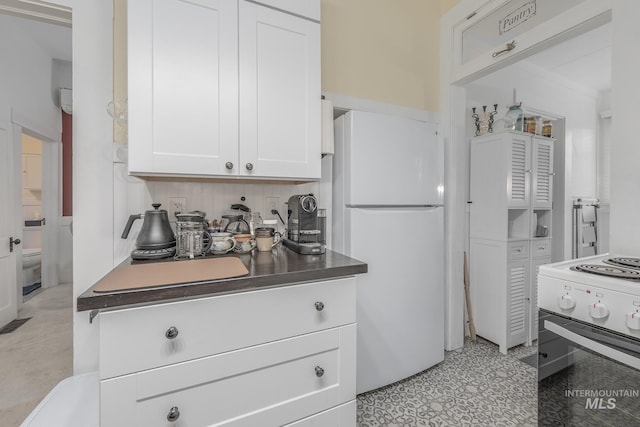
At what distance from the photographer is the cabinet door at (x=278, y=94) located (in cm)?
135

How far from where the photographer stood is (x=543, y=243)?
2537 mm

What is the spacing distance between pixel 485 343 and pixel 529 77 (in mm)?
2890

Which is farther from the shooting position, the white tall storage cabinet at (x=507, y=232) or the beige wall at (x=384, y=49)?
the white tall storage cabinet at (x=507, y=232)

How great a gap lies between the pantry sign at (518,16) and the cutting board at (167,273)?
2.34 metres

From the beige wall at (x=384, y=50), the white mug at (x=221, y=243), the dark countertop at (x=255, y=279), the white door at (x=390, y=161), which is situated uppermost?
the beige wall at (x=384, y=50)

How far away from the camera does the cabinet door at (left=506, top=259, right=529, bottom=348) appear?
2.30m

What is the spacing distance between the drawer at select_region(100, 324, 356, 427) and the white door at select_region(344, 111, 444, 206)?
2.79 feet

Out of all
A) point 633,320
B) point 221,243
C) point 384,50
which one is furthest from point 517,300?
point 221,243

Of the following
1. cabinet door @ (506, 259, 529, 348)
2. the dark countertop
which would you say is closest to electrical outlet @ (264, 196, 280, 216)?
the dark countertop

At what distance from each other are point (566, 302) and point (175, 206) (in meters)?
1.82

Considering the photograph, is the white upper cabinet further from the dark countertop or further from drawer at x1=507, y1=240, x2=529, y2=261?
drawer at x1=507, y1=240, x2=529, y2=261

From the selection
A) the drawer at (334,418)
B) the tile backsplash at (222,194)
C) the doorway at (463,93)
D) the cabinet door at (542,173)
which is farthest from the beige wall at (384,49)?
the drawer at (334,418)

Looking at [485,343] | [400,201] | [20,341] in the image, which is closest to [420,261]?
[400,201]

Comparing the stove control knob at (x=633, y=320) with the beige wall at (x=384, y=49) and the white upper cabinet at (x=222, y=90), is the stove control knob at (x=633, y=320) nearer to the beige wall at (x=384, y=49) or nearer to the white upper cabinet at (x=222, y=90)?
the white upper cabinet at (x=222, y=90)
